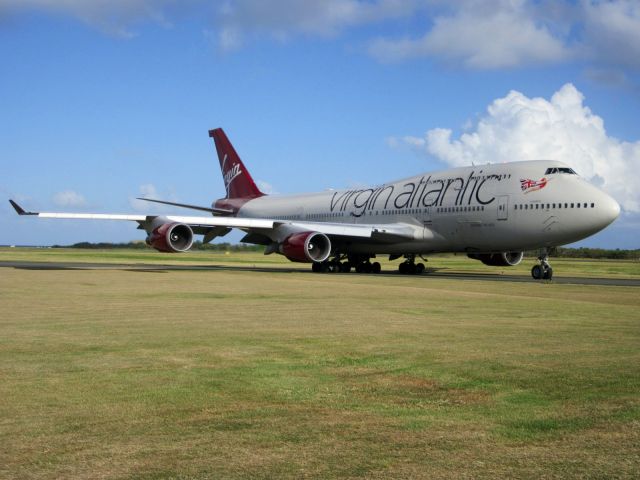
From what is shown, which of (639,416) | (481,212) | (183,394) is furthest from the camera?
(481,212)

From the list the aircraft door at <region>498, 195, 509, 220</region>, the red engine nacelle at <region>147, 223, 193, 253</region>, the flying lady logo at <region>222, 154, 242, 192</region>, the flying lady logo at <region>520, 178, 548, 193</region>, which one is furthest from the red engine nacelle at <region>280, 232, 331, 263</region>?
the flying lady logo at <region>222, 154, 242, 192</region>

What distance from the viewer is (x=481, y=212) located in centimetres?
3081

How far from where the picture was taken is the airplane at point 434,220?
28672mm

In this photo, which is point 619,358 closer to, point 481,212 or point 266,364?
point 266,364

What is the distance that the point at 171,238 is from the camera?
1308 inches

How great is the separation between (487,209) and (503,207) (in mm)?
747

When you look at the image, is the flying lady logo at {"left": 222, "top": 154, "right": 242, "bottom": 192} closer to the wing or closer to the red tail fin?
the red tail fin

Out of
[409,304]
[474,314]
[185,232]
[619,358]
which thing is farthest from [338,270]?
[619,358]

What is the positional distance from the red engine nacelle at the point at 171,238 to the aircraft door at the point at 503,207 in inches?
513

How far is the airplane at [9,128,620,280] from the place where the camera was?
94.1ft

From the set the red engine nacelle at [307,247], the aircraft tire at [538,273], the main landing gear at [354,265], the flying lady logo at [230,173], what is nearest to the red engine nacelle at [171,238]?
the red engine nacelle at [307,247]

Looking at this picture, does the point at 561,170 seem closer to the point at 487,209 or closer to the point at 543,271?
the point at 487,209

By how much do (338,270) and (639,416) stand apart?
1258 inches

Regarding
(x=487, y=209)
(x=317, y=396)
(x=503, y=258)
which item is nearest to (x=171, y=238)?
(x=487, y=209)
